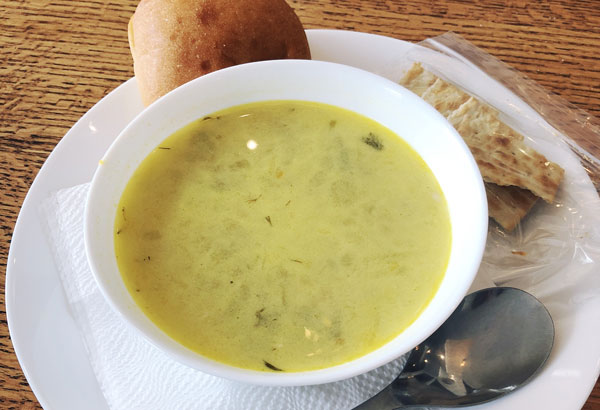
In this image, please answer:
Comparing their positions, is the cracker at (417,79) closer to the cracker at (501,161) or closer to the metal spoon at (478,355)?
the cracker at (501,161)

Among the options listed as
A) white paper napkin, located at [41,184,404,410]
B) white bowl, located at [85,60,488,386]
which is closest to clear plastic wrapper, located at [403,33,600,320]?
white bowl, located at [85,60,488,386]

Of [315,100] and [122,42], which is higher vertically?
[315,100]

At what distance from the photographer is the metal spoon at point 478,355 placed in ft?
3.51

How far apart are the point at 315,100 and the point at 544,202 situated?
567 millimetres

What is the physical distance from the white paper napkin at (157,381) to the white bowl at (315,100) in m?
0.13

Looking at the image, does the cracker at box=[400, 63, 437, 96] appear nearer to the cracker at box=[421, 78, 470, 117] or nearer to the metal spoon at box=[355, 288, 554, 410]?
the cracker at box=[421, 78, 470, 117]

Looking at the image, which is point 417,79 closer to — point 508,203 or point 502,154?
point 502,154

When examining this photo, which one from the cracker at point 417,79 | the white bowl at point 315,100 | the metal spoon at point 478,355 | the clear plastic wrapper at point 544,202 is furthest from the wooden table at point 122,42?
the metal spoon at point 478,355

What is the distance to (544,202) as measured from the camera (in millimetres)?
1334

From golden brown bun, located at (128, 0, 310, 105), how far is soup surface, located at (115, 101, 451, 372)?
0.14m

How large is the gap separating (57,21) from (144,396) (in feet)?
4.40

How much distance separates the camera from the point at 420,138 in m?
1.25

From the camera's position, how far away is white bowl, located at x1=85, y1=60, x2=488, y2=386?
96 centimetres

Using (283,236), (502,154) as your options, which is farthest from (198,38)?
(502,154)
